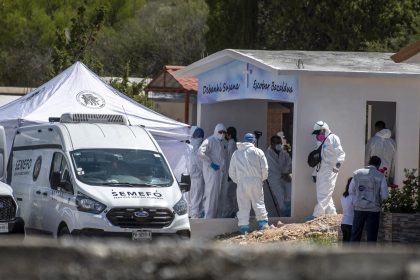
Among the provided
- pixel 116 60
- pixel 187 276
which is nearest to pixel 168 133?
pixel 187 276

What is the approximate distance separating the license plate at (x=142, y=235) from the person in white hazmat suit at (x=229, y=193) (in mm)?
7161

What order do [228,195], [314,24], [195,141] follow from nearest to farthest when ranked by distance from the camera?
[228,195]
[195,141]
[314,24]

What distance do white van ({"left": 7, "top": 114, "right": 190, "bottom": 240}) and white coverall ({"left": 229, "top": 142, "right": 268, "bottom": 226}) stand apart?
2808mm

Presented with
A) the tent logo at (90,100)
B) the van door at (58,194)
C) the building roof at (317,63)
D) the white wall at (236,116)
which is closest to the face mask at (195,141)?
the white wall at (236,116)

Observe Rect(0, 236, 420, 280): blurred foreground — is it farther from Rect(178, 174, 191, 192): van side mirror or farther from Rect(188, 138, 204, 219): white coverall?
Rect(188, 138, 204, 219): white coverall

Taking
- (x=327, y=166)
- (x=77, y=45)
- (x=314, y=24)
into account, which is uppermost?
(x=314, y=24)

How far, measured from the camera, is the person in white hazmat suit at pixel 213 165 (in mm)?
21312

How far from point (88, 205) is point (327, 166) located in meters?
6.00

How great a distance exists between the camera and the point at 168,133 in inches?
786

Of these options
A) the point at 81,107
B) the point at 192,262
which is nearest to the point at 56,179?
the point at 81,107

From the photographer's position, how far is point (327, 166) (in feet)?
62.8

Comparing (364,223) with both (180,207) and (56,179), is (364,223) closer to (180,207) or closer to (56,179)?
(180,207)

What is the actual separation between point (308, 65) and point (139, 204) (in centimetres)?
667

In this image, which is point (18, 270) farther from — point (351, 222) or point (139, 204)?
point (351, 222)
